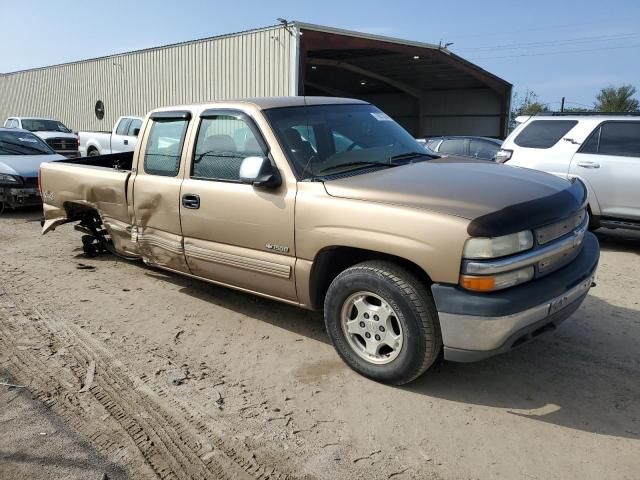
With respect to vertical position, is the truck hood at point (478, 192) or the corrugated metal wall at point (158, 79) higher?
the corrugated metal wall at point (158, 79)

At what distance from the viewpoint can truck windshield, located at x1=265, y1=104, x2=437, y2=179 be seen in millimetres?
3998

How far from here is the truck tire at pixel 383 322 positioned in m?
3.22

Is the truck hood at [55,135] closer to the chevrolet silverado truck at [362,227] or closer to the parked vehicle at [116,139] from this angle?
the parked vehicle at [116,139]

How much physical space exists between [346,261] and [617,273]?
3970 millimetres

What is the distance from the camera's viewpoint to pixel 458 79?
91.8ft

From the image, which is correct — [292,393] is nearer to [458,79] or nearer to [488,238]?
[488,238]

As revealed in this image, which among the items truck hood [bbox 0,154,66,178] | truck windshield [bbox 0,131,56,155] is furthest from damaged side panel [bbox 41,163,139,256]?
truck windshield [bbox 0,131,56,155]

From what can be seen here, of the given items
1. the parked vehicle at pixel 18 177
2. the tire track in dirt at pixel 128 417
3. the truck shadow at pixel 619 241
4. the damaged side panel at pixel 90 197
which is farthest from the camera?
the parked vehicle at pixel 18 177

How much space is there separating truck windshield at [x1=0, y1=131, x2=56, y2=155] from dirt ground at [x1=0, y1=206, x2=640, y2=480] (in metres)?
6.80

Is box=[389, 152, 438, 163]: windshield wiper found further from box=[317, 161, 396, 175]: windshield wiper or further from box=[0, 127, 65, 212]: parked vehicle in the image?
box=[0, 127, 65, 212]: parked vehicle

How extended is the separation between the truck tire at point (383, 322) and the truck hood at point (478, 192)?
18.6 inches

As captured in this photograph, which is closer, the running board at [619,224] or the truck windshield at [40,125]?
the running board at [619,224]

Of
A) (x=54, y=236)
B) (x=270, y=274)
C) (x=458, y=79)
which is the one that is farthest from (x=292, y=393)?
(x=458, y=79)

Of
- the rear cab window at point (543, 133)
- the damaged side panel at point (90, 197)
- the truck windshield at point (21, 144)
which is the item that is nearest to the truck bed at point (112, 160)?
the damaged side panel at point (90, 197)
